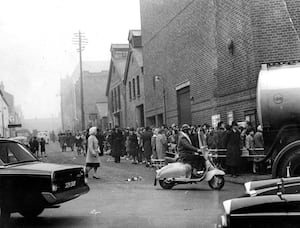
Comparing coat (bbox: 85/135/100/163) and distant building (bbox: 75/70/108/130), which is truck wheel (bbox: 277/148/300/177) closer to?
coat (bbox: 85/135/100/163)

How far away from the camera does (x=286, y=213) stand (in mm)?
3979

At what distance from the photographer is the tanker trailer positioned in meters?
9.18

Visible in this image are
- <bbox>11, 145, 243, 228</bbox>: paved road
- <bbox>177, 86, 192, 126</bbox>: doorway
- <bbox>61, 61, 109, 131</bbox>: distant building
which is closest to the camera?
<bbox>11, 145, 243, 228</bbox>: paved road

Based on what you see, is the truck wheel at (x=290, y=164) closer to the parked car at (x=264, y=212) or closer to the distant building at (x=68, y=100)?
the parked car at (x=264, y=212)

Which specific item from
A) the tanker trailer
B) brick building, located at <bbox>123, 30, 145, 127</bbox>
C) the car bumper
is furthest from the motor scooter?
brick building, located at <bbox>123, 30, 145, 127</bbox>

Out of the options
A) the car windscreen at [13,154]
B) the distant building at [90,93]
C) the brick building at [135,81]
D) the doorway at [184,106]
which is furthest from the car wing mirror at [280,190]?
the distant building at [90,93]

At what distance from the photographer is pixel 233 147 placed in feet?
45.3

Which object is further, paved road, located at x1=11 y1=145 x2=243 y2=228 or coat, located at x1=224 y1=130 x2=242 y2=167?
coat, located at x1=224 y1=130 x2=242 y2=167

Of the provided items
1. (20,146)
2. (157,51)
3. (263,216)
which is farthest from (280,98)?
(157,51)

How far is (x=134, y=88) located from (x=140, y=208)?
28.2 meters

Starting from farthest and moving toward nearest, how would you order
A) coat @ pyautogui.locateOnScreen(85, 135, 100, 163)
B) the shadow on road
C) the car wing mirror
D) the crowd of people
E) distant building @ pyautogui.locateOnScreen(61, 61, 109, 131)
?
distant building @ pyautogui.locateOnScreen(61, 61, 109, 131) → coat @ pyautogui.locateOnScreen(85, 135, 100, 163) → the crowd of people → the shadow on road → the car wing mirror

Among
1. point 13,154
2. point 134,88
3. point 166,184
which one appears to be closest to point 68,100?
point 134,88

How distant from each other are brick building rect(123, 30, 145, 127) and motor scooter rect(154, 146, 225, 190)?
2180 centimetres

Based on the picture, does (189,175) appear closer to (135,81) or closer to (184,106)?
(184,106)
